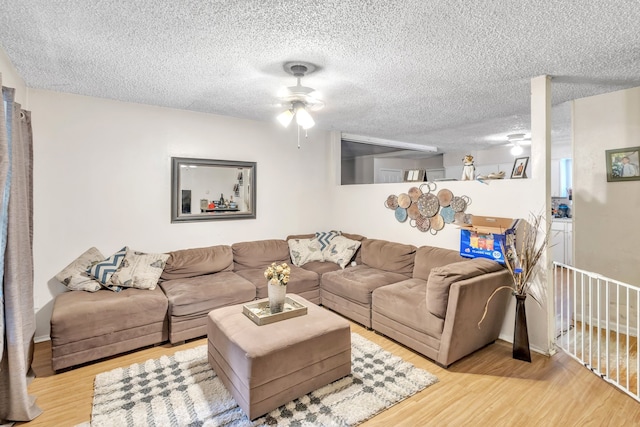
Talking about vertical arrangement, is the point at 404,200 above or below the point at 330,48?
below

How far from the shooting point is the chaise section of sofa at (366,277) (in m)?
3.35

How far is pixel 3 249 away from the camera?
190cm

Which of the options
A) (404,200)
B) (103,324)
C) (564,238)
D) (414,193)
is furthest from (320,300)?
(564,238)

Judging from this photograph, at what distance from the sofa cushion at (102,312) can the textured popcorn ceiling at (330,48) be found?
1915 mm

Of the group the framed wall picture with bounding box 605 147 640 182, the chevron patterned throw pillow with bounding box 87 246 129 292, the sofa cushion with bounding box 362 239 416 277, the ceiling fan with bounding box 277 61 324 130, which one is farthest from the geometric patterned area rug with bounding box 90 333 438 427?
the framed wall picture with bounding box 605 147 640 182

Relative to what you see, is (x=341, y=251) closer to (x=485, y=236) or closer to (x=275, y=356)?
(x=485, y=236)

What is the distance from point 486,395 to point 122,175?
3.91 metres

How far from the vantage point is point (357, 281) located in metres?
3.49

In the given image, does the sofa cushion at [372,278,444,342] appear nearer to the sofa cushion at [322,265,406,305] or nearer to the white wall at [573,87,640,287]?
the sofa cushion at [322,265,406,305]

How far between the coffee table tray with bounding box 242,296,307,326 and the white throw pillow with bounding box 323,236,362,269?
157cm

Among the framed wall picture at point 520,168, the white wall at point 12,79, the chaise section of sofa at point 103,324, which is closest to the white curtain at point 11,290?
the white wall at point 12,79

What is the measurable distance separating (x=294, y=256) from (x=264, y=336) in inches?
86.1

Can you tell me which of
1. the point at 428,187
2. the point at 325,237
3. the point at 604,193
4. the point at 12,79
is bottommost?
the point at 325,237

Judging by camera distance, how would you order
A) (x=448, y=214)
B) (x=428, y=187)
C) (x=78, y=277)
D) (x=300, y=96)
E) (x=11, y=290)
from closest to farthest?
(x=11, y=290), (x=300, y=96), (x=78, y=277), (x=448, y=214), (x=428, y=187)
